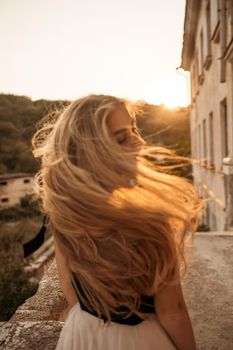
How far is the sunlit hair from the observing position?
116 centimetres

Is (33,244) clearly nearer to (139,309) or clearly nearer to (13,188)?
(139,309)

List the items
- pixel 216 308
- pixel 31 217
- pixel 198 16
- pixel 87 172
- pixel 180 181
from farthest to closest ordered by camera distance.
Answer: pixel 31 217, pixel 198 16, pixel 216 308, pixel 180 181, pixel 87 172

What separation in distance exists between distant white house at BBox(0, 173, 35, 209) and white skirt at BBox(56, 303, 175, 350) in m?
31.5

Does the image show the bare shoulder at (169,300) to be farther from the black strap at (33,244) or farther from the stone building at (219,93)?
the stone building at (219,93)

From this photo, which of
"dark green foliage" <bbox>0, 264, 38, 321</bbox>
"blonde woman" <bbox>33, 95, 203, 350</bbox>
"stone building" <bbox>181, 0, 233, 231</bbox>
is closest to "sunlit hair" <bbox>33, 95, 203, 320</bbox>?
"blonde woman" <bbox>33, 95, 203, 350</bbox>

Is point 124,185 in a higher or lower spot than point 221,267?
higher

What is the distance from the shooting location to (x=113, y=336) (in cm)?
123

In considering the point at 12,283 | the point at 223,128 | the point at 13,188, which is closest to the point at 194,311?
the point at 223,128

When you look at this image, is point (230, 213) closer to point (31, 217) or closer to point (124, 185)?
point (124, 185)

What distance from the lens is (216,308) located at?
115 inches

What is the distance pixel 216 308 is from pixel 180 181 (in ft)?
6.54

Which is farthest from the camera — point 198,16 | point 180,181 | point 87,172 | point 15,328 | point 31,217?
point 31,217

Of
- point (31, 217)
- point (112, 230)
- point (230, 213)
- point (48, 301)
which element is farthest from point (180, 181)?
point (31, 217)

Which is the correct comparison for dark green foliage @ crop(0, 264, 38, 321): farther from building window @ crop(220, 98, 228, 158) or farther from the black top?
the black top
